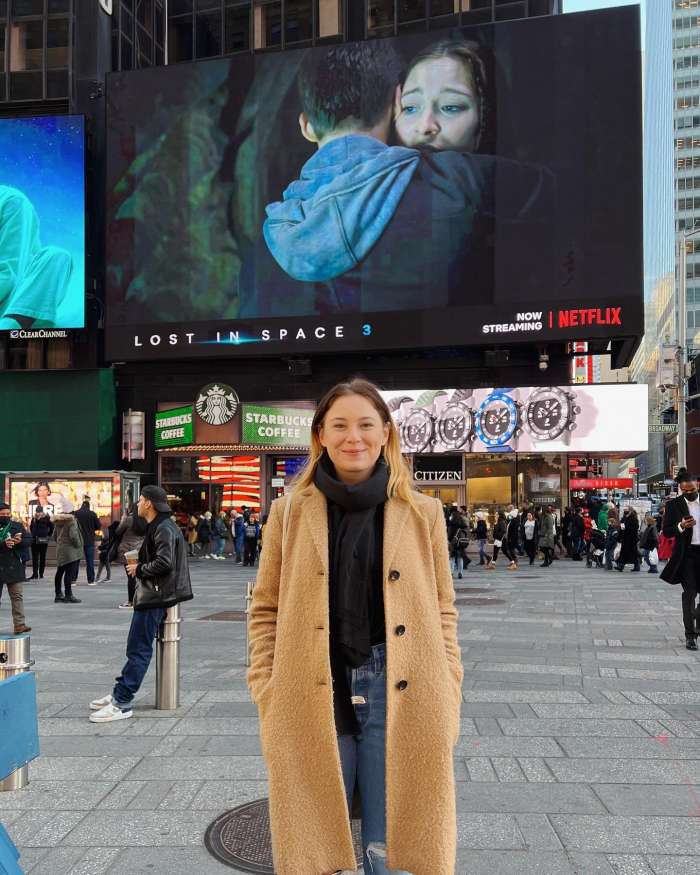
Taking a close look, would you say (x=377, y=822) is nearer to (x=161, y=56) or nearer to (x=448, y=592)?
(x=448, y=592)

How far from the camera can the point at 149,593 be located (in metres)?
6.44

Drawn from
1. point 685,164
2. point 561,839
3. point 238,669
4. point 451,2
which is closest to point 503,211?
point 451,2

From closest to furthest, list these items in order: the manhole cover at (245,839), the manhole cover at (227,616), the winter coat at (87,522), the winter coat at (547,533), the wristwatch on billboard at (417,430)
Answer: the manhole cover at (245,839), the manhole cover at (227,616), the winter coat at (87,522), the winter coat at (547,533), the wristwatch on billboard at (417,430)

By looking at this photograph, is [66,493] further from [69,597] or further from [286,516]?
[286,516]

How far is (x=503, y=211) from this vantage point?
27984mm

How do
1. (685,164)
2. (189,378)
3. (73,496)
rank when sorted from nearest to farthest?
1. (73,496)
2. (189,378)
3. (685,164)

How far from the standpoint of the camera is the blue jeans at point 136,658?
6398 mm

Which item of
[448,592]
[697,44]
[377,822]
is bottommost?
[377,822]

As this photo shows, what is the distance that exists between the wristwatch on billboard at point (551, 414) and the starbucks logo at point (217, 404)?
1030 cm

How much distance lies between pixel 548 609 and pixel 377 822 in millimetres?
11210

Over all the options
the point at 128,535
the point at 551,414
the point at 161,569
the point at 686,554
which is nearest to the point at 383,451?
the point at 161,569

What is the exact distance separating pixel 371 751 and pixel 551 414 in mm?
25036

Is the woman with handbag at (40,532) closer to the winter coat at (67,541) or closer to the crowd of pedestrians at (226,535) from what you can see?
the winter coat at (67,541)

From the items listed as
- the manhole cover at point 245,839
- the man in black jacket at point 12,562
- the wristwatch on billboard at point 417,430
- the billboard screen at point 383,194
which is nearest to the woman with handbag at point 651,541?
the billboard screen at point 383,194
